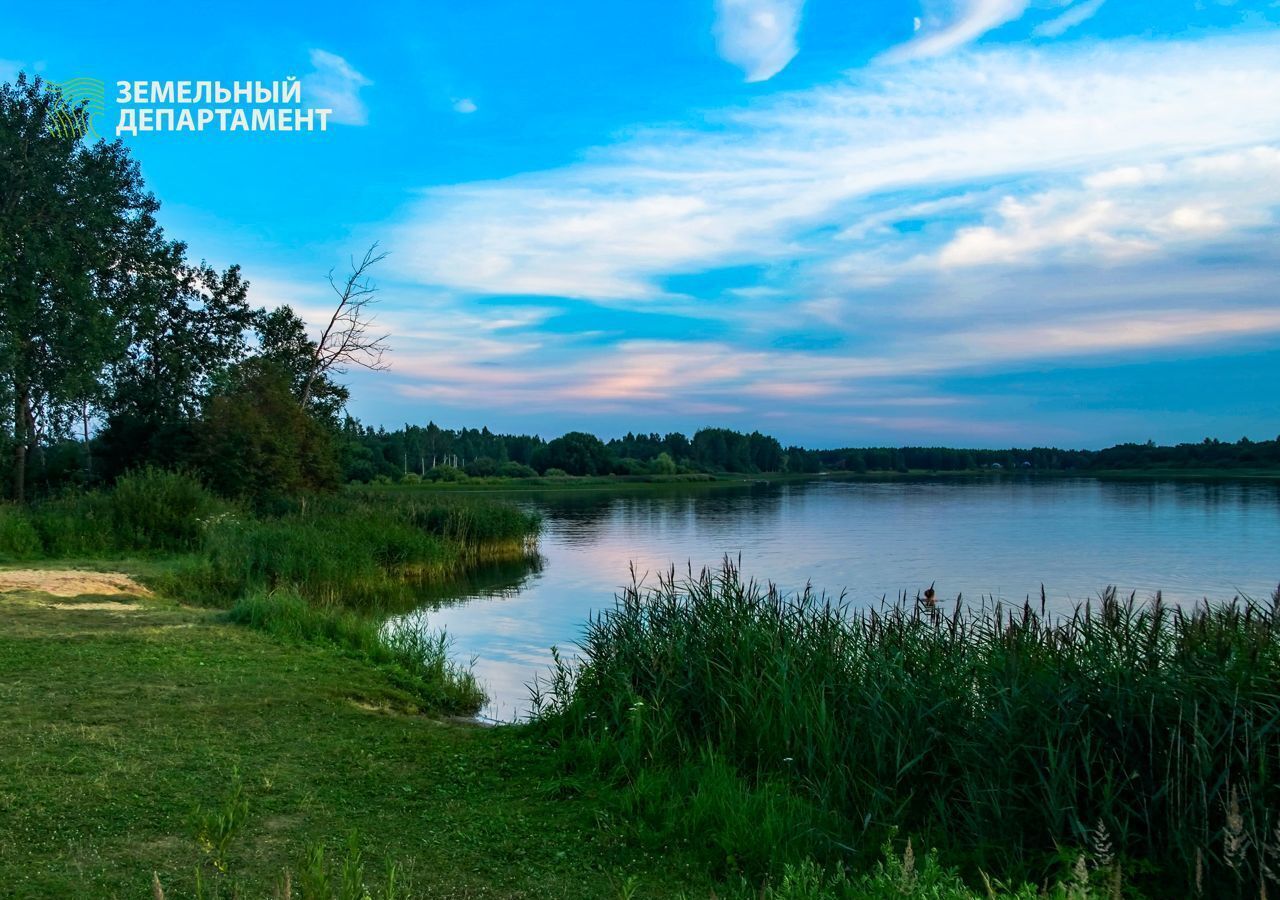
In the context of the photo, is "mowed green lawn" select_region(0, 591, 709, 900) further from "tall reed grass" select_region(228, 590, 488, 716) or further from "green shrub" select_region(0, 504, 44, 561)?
"green shrub" select_region(0, 504, 44, 561)

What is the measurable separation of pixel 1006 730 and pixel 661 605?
395cm

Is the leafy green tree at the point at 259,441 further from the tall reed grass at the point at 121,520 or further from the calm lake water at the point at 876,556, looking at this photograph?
the calm lake water at the point at 876,556

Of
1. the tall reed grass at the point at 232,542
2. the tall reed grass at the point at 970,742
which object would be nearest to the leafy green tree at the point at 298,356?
the tall reed grass at the point at 232,542

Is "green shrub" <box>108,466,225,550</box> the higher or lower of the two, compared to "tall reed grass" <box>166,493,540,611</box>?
higher

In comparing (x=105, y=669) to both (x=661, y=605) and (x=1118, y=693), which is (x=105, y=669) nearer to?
(x=661, y=605)

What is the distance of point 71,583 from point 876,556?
69.1 ft

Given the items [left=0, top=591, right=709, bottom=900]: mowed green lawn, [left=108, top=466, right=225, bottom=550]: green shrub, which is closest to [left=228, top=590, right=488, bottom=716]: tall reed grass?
[left=0, top=591, right=709, bottom=900]: mowed green lawn

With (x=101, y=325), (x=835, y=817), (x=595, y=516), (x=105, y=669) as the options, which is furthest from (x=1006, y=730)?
(x=595, y=516)

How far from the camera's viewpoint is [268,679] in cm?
828

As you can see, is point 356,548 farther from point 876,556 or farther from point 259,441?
point 876,556

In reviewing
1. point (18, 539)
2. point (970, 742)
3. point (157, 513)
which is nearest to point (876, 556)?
point (157, 513)

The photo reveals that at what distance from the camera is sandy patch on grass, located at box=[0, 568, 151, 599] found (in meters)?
12.6

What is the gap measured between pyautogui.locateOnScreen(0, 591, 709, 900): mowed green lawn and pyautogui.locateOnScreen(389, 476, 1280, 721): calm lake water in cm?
260

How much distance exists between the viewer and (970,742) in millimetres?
5594
